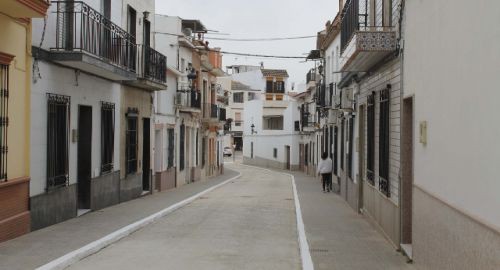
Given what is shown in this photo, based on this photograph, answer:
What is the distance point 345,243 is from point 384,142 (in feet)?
6.98

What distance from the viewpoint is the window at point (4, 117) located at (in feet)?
32.7

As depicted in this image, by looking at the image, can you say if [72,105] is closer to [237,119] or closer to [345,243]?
[345,243]

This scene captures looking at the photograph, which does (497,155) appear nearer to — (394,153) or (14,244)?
(394,153)

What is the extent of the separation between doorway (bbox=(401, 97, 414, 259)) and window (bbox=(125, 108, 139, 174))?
1040 centimetres

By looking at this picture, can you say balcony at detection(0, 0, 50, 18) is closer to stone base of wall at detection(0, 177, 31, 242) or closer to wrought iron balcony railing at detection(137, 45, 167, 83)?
stone base of wall at detection(0, 177, 31, 242)

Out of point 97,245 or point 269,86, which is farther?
point 269,86

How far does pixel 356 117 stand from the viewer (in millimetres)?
17312

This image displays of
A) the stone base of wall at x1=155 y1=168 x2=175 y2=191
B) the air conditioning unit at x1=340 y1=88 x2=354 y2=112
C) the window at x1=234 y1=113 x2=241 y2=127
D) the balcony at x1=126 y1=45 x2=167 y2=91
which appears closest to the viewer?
the air conditioning unit at x1=340 y1=88 x2=354 y2=112

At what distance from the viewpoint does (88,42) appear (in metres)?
13.6

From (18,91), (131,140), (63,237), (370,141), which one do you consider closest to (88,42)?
(18,91)

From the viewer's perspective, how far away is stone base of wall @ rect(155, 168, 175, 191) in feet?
78.6

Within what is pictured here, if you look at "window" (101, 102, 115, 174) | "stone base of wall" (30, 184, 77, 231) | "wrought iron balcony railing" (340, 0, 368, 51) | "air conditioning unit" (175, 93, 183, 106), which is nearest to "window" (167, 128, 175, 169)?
"air conditioning unit" (175, 93, 183, 106)

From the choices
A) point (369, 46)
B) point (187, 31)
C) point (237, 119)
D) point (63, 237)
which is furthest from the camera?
point (237, 119)

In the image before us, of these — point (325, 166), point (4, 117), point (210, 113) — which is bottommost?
point (325, 166)
